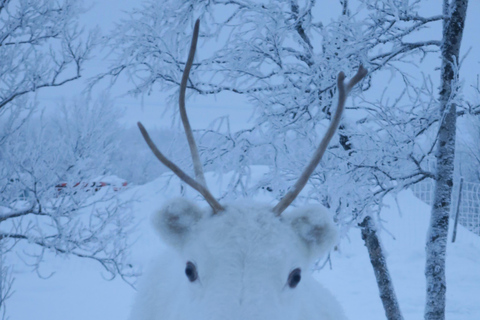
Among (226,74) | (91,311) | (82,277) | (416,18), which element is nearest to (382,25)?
(416,18)

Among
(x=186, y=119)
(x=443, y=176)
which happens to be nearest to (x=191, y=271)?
(x=186, y=119)

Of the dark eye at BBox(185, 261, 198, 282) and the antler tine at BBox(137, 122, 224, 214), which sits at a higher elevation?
the antler tine at BBox(137, 122, 224, 214)

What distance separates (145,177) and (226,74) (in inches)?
953

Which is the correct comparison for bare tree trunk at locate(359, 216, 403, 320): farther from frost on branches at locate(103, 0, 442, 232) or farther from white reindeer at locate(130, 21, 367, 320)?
white reindeer at locate(130, 21, 367, 320)

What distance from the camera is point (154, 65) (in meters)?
4.45

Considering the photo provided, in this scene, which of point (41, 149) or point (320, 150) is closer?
point (320, 150)

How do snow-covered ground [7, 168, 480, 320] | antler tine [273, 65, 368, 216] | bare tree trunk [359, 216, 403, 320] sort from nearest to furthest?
antler tine [273, 65, 368, 216] → bare tree trunk [359, 216, 403, 320] → snow-covered ground [7, 168, 480, 320]

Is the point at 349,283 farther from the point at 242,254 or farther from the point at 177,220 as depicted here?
the point at 242,254

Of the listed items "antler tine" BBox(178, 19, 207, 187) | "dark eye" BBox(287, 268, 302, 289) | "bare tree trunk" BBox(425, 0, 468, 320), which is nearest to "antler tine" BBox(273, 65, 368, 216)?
"dark eye" BBox(287, 268, 302, 289)

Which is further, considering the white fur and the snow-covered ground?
the snow-covered ground

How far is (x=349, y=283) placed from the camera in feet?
32.2

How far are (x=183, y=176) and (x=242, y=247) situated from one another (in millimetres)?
395

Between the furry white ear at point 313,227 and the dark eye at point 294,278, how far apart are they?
0.56 feet

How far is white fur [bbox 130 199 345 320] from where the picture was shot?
1490mm
